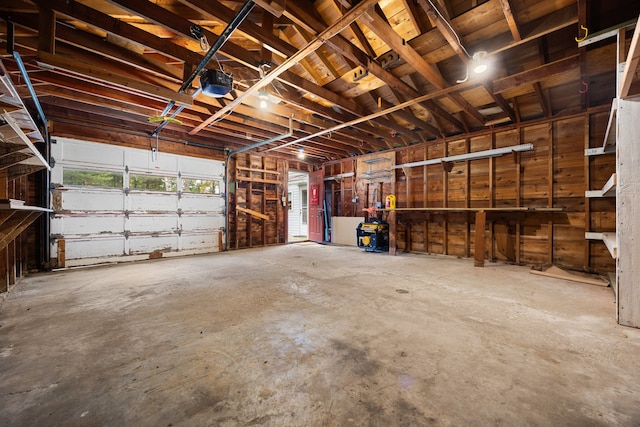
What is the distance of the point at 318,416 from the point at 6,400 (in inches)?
68.9

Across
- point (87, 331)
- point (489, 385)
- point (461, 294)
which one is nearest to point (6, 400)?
point (87, 331)

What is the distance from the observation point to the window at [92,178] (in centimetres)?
488

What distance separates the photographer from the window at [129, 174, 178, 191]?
18.4 ft

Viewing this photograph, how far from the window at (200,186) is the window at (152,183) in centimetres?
23

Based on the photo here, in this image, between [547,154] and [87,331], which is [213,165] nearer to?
[87,331]

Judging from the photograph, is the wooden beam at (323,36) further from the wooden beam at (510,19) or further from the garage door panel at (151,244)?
the garage door panel at (151,244)

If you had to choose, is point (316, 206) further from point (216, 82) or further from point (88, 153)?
point (216, 82)

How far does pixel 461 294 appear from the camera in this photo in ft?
10.3

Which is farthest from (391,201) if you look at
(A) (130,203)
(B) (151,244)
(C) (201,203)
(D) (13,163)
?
(D) (13,163)

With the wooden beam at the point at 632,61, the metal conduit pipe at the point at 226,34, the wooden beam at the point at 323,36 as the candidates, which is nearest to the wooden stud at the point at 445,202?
the wooden beam at the point at 632,61

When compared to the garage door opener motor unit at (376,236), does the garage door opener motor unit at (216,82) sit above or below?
above

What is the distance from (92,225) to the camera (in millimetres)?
5082

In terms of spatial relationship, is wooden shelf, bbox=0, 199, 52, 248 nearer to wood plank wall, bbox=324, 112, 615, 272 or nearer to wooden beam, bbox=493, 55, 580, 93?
wooden beam, bbox=493, 55, 580, 93

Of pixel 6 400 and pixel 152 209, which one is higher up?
pixel 152 209
